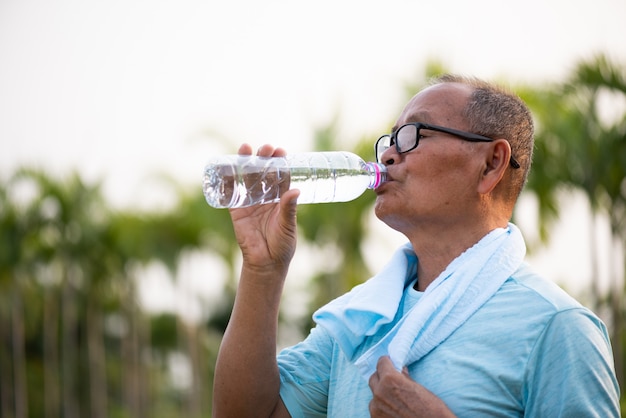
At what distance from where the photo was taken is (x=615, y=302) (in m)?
11.6

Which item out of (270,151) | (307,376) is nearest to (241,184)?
(270,151)

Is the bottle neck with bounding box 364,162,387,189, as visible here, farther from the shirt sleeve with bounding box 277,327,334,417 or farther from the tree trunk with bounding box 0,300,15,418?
the tree trunk with bounding box 0,300,15,418

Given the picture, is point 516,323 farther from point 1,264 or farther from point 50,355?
point 50,355

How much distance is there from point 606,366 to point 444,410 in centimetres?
47

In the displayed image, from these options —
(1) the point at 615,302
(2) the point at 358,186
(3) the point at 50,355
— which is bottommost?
(3) the point at 50,355

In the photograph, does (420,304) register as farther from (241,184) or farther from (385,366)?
(241,184)

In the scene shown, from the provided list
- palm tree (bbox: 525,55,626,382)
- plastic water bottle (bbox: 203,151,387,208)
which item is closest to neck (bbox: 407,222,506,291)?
plastic water bottle (bbox: 203,151,387,208)

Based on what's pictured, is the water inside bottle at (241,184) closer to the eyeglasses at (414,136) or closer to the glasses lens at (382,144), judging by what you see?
the glasses lens at (382,144)

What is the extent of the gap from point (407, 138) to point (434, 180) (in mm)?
Answer: 173

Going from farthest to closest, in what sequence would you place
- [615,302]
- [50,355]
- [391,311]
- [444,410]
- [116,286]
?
[50,355]
[116,286]
[615,302]
[391,311]
[444,410]

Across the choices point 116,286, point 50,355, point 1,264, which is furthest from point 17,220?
point 50,355

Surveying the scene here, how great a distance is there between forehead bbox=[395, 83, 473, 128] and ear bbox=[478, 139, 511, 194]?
0.13 meters

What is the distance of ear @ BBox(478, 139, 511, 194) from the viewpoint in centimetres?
276

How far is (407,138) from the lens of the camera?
2797mm
